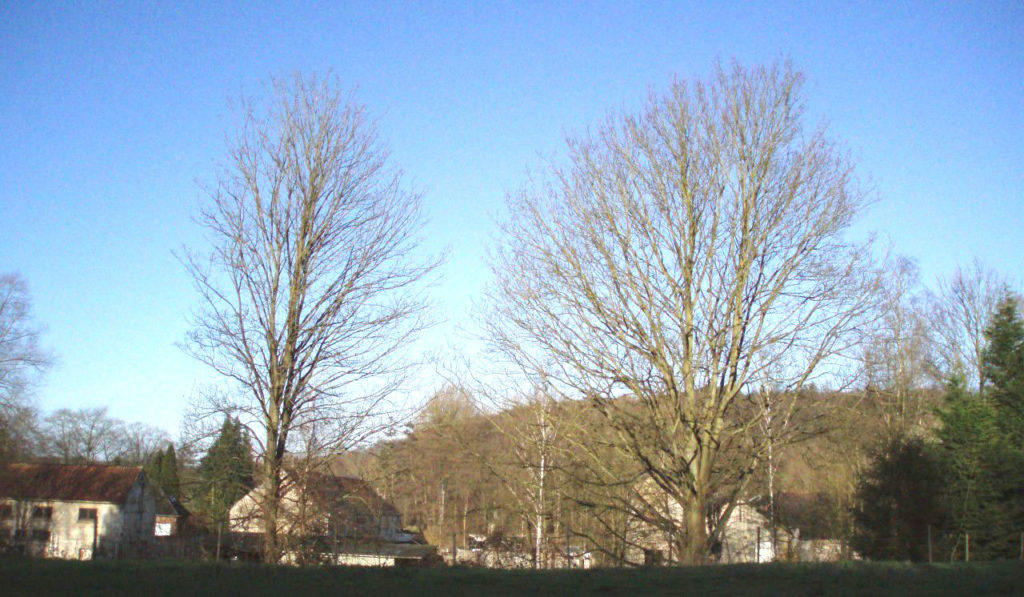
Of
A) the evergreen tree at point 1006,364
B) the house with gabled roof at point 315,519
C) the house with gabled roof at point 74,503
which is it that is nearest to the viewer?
the house with gabled roof at point 315,519

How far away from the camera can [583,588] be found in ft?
20.3

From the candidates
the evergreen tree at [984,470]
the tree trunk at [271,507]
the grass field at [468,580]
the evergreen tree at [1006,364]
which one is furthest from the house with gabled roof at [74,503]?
the evergreen tree at [1006,364]

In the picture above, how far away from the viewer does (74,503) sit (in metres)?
37.8

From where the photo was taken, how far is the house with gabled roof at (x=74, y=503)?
3622 centimetres

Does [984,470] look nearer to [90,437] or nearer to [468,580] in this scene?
[468,580]

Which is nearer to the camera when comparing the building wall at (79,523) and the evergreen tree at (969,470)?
the evergreen tree at (969,470)

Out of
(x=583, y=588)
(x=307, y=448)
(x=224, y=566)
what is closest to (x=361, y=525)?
(x=307, y=448)

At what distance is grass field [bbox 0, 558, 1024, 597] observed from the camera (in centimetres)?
567

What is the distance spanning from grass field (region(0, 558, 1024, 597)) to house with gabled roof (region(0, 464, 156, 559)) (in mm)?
34120

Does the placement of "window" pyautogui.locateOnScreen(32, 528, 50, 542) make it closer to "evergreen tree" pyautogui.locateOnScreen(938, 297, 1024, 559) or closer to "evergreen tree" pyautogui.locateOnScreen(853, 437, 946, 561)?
"evergreen tree" pyautogui.locateOnScreen(853, 437, 946, 561)

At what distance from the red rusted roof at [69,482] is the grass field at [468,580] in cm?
3579

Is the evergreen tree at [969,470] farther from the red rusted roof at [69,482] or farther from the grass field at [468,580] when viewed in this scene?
the red rusted roof at [69,482]

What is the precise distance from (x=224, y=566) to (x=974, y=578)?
700cm

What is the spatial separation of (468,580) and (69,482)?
131 feet
